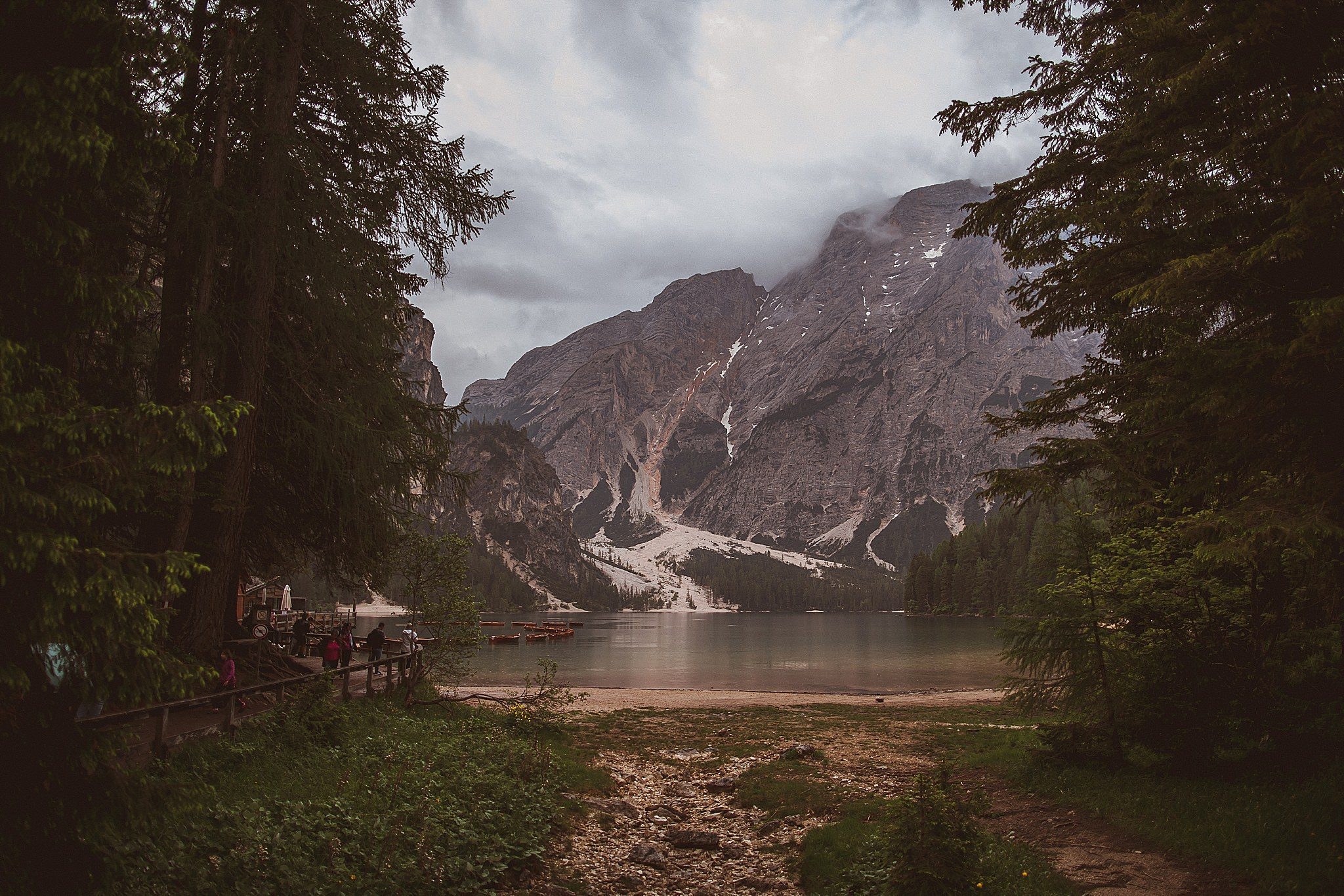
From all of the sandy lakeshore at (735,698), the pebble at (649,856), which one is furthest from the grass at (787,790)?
the sandy lakeshore at (735,698)

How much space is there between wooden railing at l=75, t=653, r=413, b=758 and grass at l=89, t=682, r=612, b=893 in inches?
15.3

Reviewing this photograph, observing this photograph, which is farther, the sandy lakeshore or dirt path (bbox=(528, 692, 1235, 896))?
the sandy lakeshore

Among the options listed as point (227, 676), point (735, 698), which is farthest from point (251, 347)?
point (735, 698)

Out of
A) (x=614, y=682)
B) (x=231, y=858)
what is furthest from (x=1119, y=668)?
(x=614, y=682)

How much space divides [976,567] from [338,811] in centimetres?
12603

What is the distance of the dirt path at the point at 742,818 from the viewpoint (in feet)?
27.8

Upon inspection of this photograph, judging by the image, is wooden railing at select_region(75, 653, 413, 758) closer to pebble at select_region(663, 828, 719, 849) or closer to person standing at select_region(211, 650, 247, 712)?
person standing at select_region(211, 650, 247, 712)

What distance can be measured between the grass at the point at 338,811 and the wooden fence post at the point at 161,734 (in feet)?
0.65

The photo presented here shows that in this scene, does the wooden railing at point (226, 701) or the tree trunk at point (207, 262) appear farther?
the tree trunk at point (207, 262)

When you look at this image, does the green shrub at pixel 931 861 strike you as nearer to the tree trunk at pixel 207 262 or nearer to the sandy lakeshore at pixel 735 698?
the tree trunk at pixel 207 262

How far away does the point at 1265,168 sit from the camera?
7.28 metres

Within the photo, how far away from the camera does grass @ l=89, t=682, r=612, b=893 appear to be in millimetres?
6703

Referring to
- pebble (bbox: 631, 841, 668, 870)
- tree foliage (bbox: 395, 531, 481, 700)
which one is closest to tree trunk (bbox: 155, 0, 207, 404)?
tree foliage (bbox: 395, 531, 481, 700)

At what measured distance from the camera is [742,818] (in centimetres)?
1274
